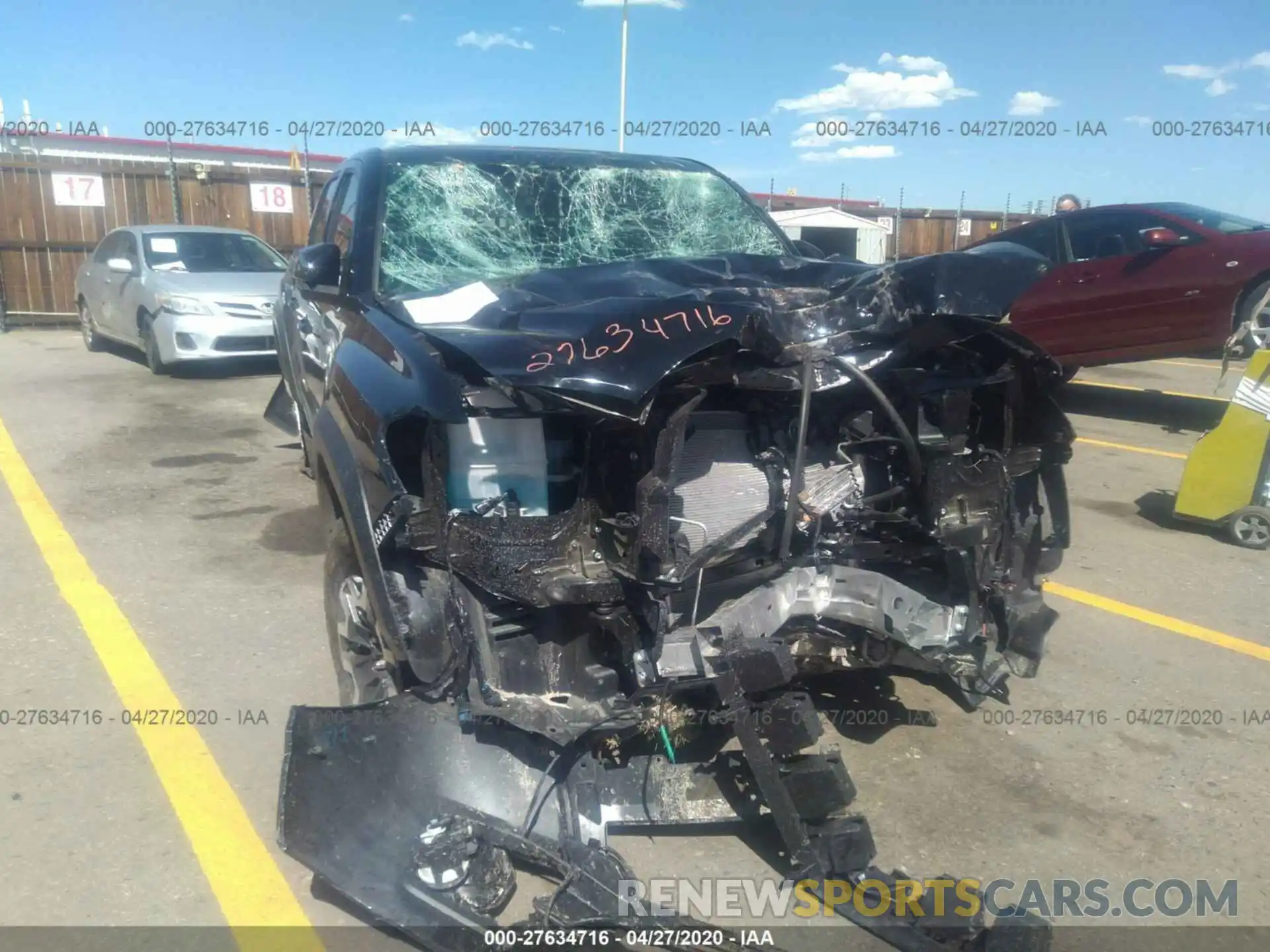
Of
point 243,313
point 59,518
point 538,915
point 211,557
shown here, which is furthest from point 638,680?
point 243,313

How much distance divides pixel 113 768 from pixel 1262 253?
9116 millimetres

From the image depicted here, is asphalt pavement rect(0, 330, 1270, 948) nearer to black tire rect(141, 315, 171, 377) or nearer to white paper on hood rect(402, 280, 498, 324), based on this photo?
white paper on hood rect(402, 280, 498, 324)

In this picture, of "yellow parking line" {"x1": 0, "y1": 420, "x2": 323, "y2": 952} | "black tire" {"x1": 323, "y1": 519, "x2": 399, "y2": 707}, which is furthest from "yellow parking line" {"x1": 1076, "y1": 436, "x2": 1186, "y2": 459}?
"yellow parking line" {"x1": 0, "y1": 420, "x2": 323, "y2": 952}

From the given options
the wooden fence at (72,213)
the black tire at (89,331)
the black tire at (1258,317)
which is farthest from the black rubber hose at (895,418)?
the wooden fence at (72,213)

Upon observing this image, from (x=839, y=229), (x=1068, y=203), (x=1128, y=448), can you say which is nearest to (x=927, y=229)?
(x=839, y=229)

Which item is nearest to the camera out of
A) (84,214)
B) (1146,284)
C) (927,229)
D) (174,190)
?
(1146,284)

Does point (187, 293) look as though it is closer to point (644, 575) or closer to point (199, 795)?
point (199, 795)

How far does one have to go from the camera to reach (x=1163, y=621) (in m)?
4.67

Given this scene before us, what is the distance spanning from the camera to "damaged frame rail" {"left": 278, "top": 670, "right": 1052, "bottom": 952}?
2.44 metres

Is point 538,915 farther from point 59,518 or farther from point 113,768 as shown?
point 59,518

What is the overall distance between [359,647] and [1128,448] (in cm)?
693

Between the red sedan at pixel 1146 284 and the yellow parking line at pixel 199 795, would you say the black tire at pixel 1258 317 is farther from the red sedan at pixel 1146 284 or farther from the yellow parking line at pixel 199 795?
the yellow parking line at pixel 199 795

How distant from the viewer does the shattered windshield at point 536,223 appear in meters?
3.86

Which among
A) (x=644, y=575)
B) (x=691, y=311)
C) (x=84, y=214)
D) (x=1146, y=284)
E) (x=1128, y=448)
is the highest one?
(x=84, y=214)
